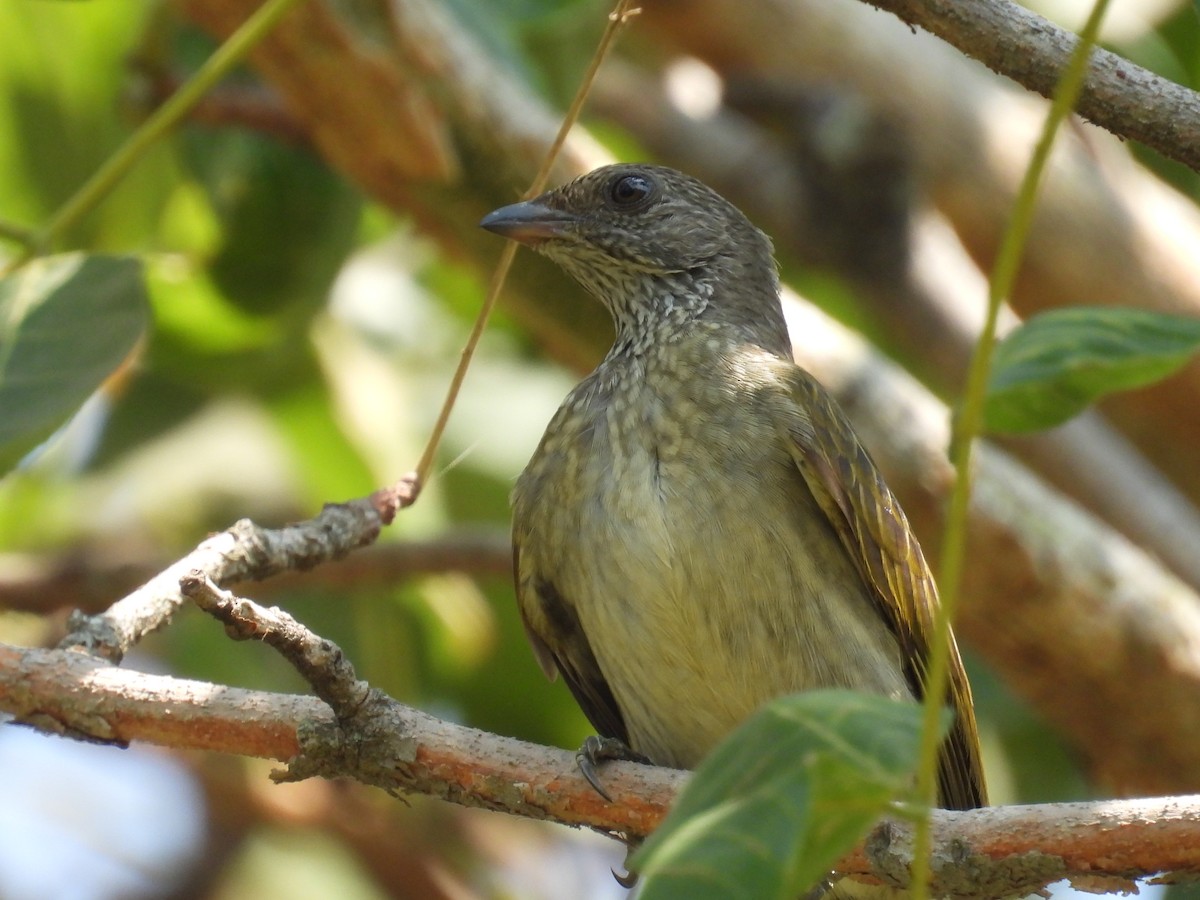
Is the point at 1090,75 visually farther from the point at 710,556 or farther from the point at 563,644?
the point at 563,644

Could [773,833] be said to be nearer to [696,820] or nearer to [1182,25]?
[696,820]

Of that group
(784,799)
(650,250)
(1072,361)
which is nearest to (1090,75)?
(1072,361)

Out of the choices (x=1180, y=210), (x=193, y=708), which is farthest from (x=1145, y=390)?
(x=193, y=708)

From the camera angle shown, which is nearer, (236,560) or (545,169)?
(236,560)

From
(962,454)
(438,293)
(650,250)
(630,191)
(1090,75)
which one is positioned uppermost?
(1090,75)

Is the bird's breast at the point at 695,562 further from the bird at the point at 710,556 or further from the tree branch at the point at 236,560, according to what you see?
the tree branch at the point at 236,560
